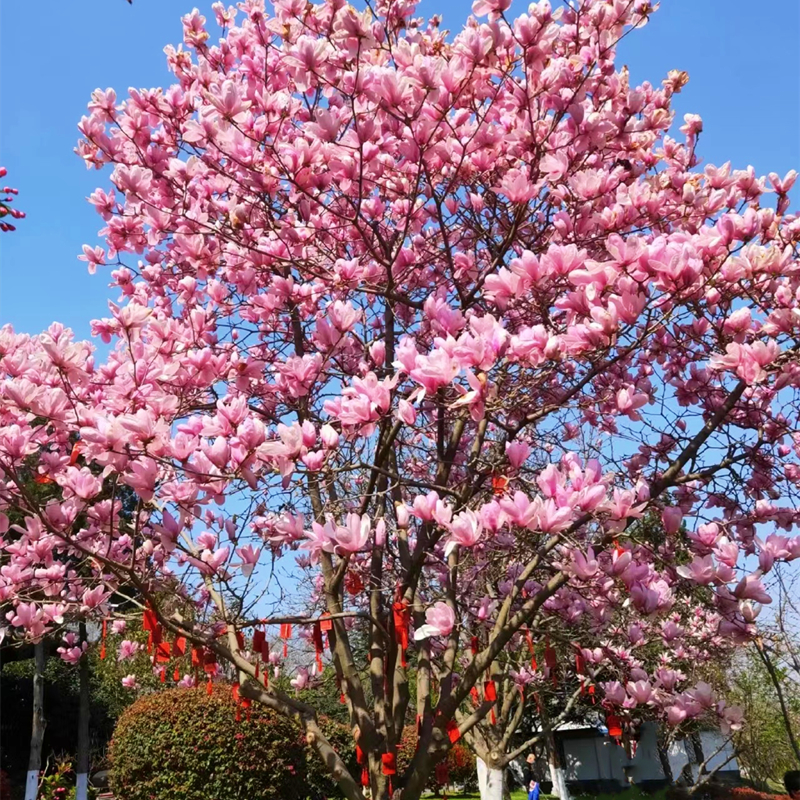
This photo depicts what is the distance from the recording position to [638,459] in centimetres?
392

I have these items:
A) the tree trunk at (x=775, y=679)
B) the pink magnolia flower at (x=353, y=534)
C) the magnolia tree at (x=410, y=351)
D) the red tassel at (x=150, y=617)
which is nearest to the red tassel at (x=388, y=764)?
the magnolia tree at (x=410, y=351)

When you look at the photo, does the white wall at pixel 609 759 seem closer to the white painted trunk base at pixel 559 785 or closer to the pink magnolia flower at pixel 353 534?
the white painted trunk base at pixel 559 785

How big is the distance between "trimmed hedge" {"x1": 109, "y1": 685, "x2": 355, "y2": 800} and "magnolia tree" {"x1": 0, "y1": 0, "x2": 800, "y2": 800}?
14.0 feet

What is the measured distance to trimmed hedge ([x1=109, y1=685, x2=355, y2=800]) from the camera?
780 cm

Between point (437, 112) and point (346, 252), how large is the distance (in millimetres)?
1322

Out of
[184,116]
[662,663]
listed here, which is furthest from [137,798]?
[184,116]

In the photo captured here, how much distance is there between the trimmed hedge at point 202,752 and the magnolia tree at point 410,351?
14.0 ft

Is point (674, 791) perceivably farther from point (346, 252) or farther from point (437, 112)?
point (437, 112)

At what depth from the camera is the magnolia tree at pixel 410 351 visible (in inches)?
97.7

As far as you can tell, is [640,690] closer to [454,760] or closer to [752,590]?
[752,590]

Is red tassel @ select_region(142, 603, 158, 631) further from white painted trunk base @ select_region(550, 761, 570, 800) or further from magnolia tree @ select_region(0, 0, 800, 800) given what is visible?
white painted trunk base @ select_region(550, 761, 570, 800)

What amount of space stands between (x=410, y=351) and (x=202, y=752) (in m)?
7.07

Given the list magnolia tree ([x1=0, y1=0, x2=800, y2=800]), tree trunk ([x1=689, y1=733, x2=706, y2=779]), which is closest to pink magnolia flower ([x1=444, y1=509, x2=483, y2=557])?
magnolia tree ([x1=0, y1=0, x2=800, y2=800])

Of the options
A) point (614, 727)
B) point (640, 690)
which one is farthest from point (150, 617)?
point (640, 690)
